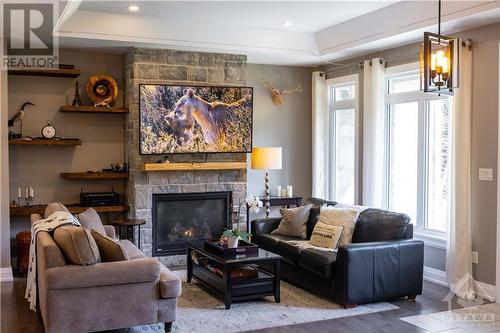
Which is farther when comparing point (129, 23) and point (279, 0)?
point (129, 23)

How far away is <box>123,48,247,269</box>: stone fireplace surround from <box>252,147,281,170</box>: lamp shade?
14.5 inches

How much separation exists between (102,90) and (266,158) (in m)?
2.26

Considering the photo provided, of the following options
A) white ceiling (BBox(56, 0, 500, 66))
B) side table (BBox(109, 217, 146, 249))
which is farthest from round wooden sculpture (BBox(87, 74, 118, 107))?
side table (BBox(109, 217, 146, 249))

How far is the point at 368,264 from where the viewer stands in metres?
4.84

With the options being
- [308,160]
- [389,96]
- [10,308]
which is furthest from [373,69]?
[10,308]

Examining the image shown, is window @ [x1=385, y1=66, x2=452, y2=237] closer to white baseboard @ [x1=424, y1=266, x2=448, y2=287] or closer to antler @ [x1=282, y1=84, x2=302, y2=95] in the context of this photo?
white baseboard @ [x1=424, y1=266, x2=448, y2=287]

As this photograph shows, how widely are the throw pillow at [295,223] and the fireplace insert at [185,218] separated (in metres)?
1.16

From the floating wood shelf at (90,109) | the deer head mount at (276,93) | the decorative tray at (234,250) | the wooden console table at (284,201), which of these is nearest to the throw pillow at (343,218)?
the decorative tray at (234,250)

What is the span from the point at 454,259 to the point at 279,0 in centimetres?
325

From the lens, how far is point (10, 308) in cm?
485

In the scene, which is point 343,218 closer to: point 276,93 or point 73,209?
point 276,93

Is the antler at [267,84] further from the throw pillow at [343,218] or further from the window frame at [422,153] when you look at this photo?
the throw pillow at [343,218]

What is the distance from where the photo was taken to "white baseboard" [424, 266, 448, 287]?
18.9 ft

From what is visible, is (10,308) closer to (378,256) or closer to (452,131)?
(378,256)
